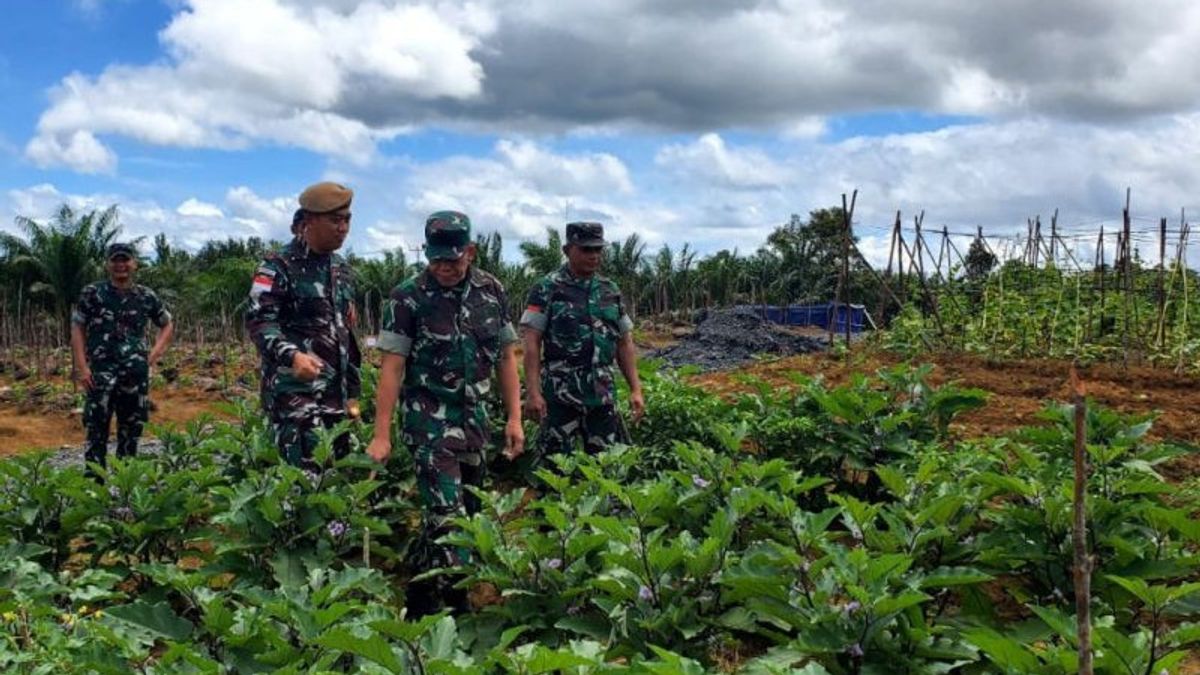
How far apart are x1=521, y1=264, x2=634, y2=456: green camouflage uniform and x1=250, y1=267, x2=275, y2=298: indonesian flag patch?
1.16 metres

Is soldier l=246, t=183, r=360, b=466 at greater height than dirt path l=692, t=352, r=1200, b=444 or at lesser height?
greater

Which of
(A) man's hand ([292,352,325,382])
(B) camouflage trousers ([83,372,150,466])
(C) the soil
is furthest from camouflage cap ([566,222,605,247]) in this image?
(B) camouflage trousers ([83,372,150,466])

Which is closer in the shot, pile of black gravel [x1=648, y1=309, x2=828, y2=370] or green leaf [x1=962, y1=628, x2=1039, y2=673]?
green leaf [x1=962, y1=628, x2=1039, y2=673]

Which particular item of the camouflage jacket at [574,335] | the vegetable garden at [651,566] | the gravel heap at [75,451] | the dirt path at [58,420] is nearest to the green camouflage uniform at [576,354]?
the camouflage jacket at [574,335]

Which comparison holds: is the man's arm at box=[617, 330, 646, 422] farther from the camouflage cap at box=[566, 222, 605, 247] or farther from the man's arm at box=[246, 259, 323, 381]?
the man's arm at box=[246, 259, 323, 381]

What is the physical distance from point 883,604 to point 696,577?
662 millimetres

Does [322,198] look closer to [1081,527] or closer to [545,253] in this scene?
[1081,527]

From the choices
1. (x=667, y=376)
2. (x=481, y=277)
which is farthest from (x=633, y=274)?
(x=481, y=277)

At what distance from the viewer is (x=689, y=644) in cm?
298

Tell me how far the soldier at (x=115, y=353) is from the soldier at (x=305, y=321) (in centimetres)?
267

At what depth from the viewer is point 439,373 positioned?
3.81 meters

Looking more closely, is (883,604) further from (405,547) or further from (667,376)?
(667,376)

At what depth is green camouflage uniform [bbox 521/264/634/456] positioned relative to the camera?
4.61m

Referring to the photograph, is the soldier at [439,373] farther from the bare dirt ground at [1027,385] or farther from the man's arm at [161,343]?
the man's arm at [161,343]
